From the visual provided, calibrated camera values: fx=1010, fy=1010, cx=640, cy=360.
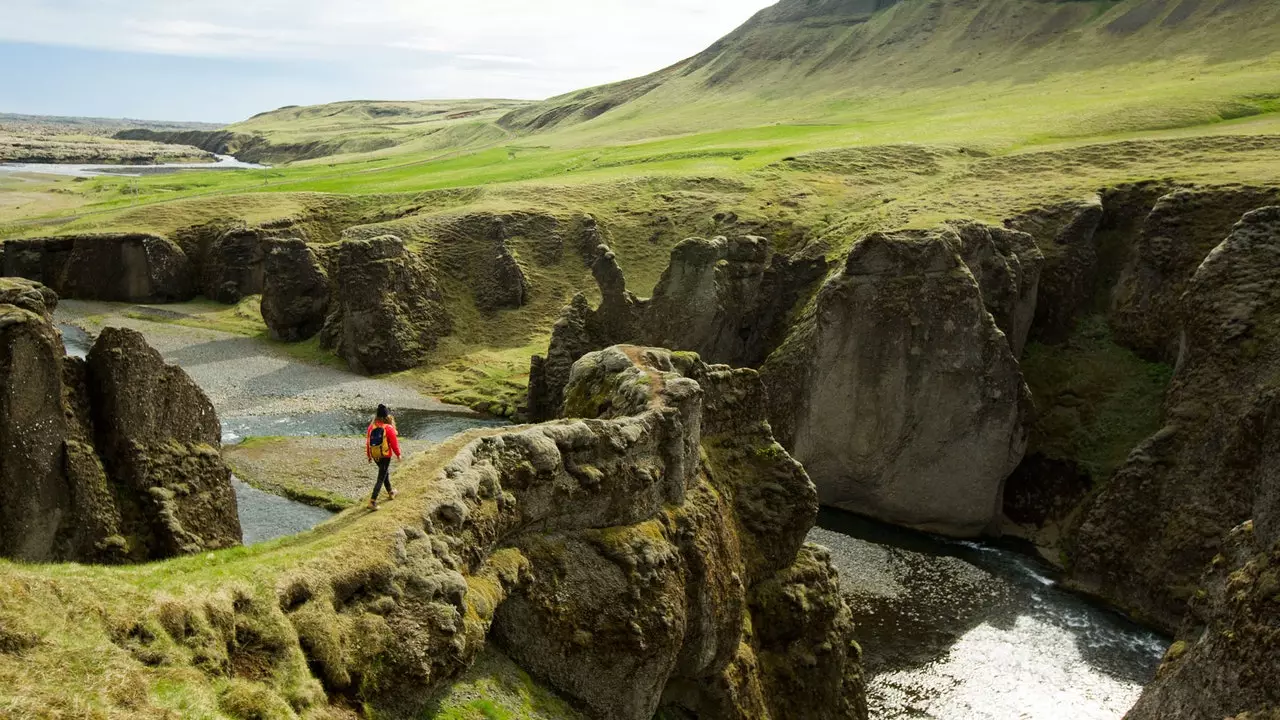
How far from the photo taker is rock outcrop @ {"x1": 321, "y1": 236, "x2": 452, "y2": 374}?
84.1 meters

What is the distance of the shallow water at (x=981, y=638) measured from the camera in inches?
1500

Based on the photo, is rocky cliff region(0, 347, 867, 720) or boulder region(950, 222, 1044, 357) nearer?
rocky cliff region(0, 347, 867, 720)

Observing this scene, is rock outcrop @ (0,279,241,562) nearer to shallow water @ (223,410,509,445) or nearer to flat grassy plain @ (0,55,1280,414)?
shallow water @ (223,410,509,445)

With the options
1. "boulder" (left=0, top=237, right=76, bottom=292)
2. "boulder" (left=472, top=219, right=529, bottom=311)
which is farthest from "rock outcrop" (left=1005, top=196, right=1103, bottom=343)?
"boulder" (left=0, top=237, right=76, bottom=292)

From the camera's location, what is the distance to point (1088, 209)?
215ft

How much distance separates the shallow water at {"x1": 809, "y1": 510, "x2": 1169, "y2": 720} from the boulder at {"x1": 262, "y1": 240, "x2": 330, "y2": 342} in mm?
57113

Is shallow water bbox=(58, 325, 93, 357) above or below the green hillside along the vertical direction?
below

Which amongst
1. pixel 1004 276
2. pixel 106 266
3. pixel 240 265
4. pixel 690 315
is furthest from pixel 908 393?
pixel 106 266

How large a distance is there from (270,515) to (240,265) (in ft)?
199

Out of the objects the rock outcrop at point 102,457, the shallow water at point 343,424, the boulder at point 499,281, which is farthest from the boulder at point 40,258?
the rock outcrop at point 102,457

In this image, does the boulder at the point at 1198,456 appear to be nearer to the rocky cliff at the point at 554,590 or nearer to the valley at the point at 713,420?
the valley at the point at 713,420

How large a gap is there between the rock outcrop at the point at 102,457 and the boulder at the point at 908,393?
3395 cm

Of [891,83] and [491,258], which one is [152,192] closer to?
[491,258]

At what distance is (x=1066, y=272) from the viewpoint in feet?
208
